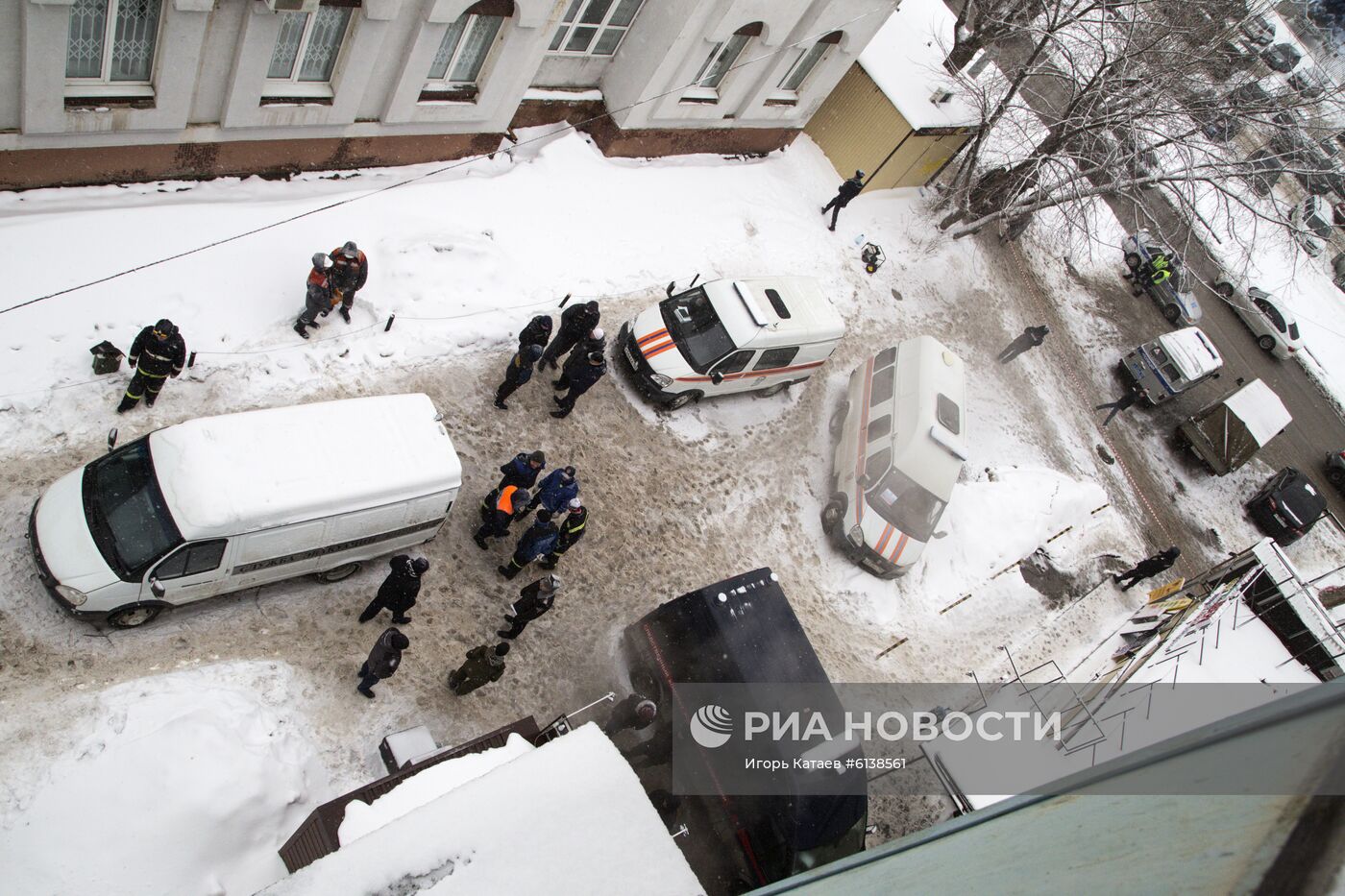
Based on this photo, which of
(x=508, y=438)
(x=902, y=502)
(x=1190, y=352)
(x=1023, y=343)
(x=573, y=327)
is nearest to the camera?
(x=508, y=438)

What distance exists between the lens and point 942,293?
861 inches

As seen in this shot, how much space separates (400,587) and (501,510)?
191 cm

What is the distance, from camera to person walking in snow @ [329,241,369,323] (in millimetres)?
12352

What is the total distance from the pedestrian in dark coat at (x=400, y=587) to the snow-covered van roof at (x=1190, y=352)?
18.9m

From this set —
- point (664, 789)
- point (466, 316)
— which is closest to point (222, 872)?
point (664, 789)

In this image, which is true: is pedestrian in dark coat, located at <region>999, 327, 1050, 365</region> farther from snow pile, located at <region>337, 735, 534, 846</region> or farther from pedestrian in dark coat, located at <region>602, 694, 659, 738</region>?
snow pile, located at <region>337, 735, 534, 846</region>

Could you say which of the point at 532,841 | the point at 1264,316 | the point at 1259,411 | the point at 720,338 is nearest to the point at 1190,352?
the point at 1259,411

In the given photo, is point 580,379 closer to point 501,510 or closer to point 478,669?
point 501,510

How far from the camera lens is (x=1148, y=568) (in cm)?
1725

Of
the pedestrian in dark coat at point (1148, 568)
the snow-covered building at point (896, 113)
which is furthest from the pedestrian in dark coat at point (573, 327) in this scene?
the pedestrian in dark coat at point (1148, 568)

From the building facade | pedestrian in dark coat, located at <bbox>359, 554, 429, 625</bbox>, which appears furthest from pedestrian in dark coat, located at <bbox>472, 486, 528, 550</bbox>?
the building facade

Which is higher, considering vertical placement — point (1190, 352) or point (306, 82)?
point (1190, 352)

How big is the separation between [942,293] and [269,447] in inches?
657

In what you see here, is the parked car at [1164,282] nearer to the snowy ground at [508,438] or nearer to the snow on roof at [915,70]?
the snowy ground at [508,438]
